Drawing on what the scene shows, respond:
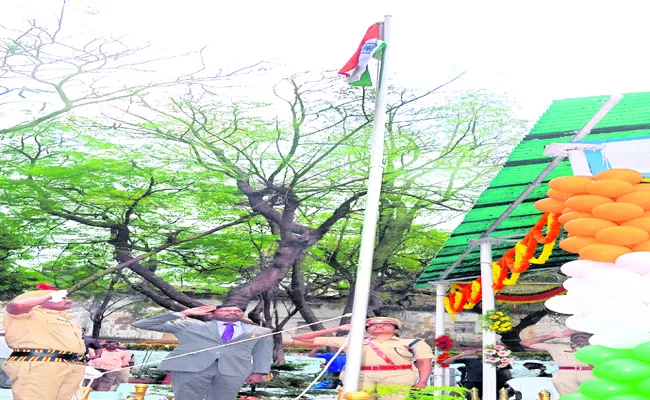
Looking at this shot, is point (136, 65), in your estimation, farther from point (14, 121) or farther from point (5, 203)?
point (5, 203)

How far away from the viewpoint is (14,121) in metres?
10.1

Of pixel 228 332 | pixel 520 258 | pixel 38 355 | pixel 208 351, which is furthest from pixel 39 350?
pixel 520 258

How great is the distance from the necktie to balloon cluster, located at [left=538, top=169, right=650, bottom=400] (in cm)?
252

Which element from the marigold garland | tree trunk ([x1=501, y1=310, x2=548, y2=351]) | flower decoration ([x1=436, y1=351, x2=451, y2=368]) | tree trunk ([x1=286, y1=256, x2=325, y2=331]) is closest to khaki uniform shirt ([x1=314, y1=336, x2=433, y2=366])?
the marigold garland

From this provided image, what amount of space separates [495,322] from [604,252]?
3765 millimetres

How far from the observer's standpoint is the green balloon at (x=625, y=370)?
2002 millimetres

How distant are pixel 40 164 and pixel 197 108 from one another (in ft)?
10.1

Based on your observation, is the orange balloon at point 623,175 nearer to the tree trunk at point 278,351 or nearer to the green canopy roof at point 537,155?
the green canopy roof at point 537,155

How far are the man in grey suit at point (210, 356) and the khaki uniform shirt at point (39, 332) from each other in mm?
459

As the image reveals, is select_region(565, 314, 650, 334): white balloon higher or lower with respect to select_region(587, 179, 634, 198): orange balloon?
lower

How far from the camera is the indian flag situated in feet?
9.39

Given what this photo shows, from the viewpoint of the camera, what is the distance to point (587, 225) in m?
2.41

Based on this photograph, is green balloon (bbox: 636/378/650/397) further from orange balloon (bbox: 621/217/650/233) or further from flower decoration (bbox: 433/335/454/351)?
flower decoration (bbox: 433/335/454/351)

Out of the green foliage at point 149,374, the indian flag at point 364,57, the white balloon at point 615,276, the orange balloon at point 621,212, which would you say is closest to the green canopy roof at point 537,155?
the orange balloon at point 621,212
